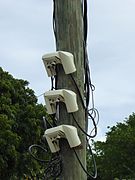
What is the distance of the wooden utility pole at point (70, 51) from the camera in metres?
3.97

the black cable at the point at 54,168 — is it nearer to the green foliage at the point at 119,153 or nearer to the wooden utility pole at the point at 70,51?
the wooden utility pole at the point at 70,51

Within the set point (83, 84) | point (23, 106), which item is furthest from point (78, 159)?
point (23, 106)

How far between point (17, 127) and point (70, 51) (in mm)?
22996

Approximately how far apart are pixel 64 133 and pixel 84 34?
884mm

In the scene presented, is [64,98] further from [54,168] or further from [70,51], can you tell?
[54,168]

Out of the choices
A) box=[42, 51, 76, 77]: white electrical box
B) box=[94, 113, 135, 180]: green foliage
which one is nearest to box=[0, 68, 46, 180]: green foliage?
box=[94, 113, 135, 180]: green foliage

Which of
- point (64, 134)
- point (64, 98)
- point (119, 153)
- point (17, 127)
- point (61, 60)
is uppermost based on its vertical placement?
point (61, 60)

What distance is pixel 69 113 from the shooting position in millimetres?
3977

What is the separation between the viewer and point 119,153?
140 feet

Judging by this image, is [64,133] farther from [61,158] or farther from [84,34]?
[84,34]

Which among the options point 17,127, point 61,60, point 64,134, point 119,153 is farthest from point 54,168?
point 119,153

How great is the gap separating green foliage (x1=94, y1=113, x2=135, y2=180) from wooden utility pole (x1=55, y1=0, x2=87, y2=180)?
3779 cm

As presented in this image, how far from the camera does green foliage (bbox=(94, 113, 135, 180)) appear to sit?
1681 inches

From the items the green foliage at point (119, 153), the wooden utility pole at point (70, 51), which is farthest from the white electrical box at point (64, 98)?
the green foliage at point (119, 153)
